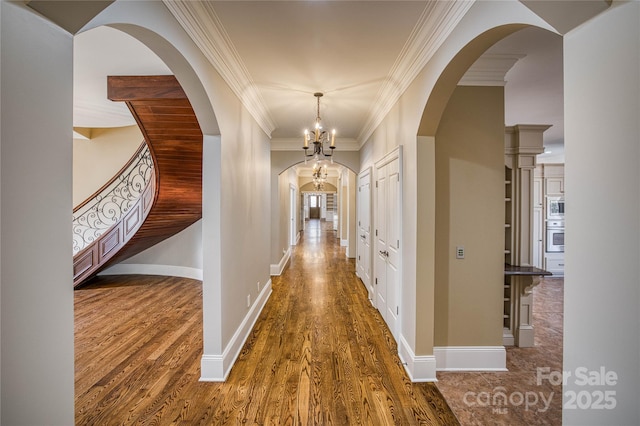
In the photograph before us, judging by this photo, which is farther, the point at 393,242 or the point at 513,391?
the point at 393,242

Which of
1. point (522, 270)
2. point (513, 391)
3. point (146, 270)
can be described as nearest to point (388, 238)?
point (522, 270)

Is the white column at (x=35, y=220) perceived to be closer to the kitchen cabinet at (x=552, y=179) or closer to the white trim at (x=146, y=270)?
the white trim at (x=146, y=270)

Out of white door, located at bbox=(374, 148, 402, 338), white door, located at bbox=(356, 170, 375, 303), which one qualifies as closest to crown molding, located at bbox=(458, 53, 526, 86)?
white door, located at bbox=(374, 148, 402, 338)

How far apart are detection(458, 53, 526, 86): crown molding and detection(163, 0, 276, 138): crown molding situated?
201cm

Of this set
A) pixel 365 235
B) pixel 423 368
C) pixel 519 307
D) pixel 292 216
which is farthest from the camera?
pixel 292 216

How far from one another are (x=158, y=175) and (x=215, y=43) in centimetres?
229

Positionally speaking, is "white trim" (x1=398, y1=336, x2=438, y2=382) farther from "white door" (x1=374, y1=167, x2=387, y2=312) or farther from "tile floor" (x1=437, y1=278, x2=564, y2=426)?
"white door" (x1=374, y1=167, x2=387, y2=312)

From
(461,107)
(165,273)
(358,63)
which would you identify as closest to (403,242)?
(461,107)

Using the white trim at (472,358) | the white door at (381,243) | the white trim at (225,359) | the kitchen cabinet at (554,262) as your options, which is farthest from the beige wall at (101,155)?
the kitchen cabinet at (554,262)

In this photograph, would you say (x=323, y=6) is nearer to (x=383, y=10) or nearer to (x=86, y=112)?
(x=383, y=10)

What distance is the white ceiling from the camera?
6.25ft

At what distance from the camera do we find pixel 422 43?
2.16m

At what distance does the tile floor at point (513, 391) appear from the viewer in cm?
202

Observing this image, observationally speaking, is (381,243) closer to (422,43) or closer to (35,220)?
(422,43)
